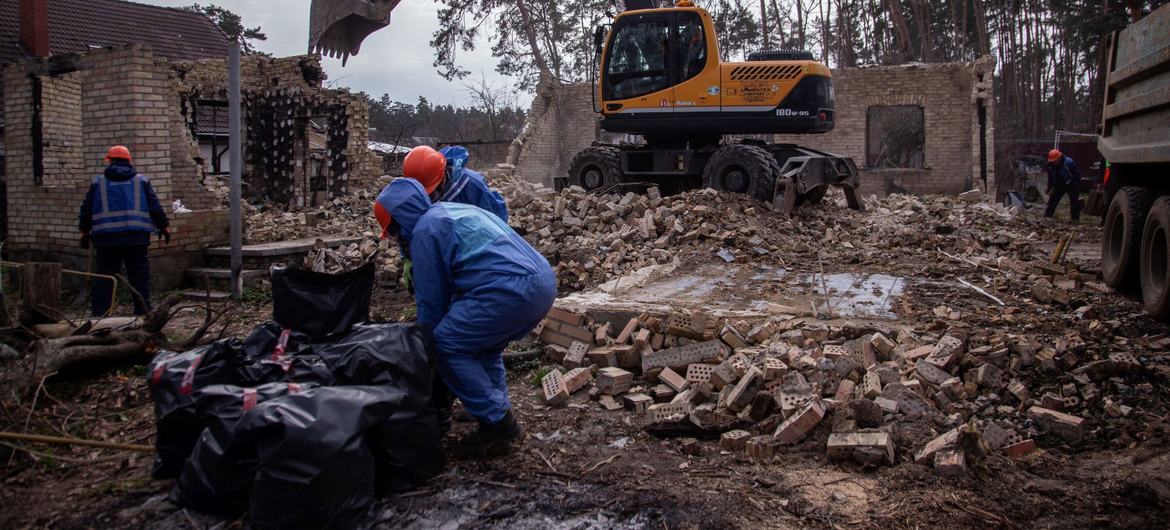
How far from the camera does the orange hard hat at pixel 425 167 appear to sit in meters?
4.20

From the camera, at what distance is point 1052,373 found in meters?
4.45

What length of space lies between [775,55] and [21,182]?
995 centimetres

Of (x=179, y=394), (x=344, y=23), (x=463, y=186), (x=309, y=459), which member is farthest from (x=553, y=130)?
(x=309, y=459)

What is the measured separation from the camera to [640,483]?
11.5 ft

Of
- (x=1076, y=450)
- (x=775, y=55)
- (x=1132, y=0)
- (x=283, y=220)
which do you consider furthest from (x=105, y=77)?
(x=1132, y=0)

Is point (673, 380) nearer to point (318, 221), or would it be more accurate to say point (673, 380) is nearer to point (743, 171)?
point (743, 171)

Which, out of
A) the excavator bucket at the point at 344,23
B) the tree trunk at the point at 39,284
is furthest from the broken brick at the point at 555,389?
the excavator bucket at the point at 344,23

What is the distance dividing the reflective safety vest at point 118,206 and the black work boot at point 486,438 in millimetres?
4722

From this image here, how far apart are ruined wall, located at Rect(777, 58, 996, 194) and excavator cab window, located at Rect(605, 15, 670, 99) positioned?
8.97 meters

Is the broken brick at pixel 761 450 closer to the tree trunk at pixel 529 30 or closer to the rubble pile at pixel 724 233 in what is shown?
the rubble pile at pixel 724 233

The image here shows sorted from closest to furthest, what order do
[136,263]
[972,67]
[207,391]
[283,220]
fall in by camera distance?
[207,391]
[136,263]
[283,220]
[972,67]

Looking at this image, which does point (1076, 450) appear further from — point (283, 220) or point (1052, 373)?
point (283, 220)

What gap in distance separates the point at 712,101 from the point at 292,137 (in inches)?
348

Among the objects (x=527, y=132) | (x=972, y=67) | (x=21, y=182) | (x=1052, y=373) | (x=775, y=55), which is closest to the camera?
(x=1052, y=373)
